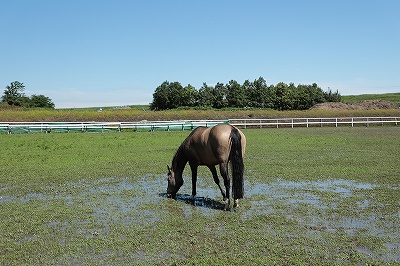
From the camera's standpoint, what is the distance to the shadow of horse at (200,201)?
912 cm

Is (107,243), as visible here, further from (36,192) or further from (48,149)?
(48,149)

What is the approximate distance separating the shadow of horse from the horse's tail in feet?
2.01

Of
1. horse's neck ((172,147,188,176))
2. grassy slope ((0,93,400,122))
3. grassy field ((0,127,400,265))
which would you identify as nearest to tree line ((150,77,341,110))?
grassy slope ((0,93,400,122))

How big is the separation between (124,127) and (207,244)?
3506 centimetres

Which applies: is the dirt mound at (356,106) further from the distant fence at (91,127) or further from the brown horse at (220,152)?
the brown horse at (220,152)

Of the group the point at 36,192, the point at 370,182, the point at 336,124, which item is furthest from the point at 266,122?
the point at 36,192

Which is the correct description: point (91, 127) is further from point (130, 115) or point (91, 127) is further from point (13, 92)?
point (13, 92)

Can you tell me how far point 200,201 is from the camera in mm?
9742

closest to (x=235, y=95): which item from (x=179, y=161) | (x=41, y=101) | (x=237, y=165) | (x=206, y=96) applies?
(x=206, y=96)

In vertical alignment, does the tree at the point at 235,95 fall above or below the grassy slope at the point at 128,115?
above

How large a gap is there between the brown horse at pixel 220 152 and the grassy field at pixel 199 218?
486 mm

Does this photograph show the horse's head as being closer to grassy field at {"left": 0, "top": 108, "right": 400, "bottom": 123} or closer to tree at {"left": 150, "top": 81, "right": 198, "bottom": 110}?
grassy field at {"left": 0, "top": 108, "right": 400, "bottom": 123}

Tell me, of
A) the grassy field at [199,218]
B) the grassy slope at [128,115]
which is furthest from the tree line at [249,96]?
the grassy field at [199,218]

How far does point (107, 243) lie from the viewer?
630cm
